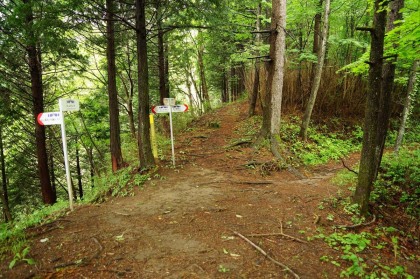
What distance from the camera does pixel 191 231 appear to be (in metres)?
3.73

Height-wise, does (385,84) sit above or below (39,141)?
above

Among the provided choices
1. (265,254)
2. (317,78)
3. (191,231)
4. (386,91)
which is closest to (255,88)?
(317,78)

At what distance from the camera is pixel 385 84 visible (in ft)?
16.5

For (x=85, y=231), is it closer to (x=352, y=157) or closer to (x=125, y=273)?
(x=125, y=273)

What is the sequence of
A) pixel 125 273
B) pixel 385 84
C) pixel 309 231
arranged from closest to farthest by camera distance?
pixel 125 273, pixel 309 231, pixel 385 84

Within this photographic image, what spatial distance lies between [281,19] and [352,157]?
554cm

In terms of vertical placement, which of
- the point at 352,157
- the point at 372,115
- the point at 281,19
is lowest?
the point at 352,157

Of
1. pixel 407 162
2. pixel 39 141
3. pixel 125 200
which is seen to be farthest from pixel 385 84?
pixel 39 141

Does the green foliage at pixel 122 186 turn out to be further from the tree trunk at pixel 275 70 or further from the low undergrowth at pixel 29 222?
the tree trunk at pixel 275 70

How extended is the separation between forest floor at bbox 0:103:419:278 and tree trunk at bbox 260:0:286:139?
78.9 inches

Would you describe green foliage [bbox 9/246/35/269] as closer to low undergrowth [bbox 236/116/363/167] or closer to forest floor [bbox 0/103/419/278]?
forest floor [bbox 0/103/419/278]

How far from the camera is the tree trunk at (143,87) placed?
6.12m

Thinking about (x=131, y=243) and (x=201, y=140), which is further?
(x=201, y=140)

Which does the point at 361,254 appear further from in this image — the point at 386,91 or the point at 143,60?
the point at 143,60
